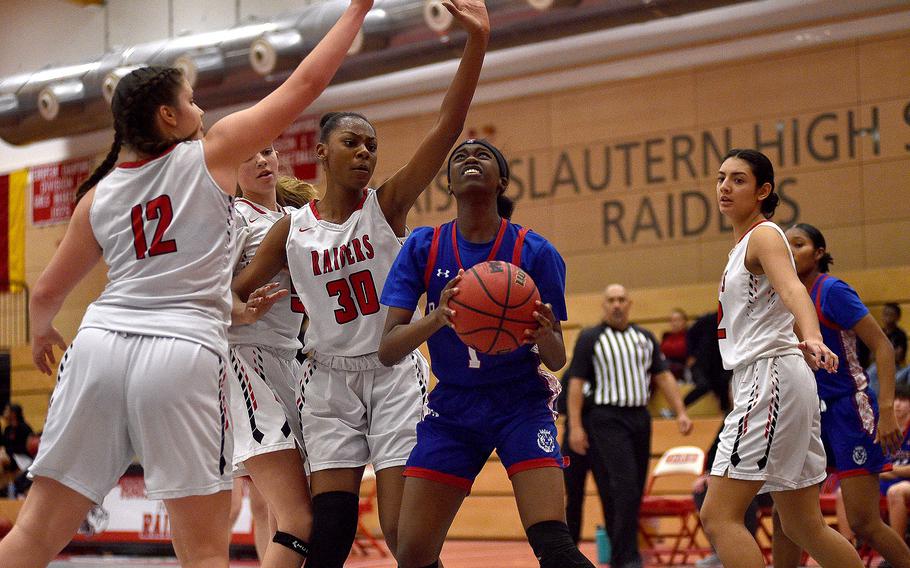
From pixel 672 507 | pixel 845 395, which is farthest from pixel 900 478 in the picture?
pixel 845 395

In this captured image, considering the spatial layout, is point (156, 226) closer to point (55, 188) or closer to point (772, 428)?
point (772, 428)

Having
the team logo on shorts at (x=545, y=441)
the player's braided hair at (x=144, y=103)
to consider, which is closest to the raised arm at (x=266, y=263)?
the player's braided hair at (x=144, y=103)

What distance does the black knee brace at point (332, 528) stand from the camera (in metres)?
4.00

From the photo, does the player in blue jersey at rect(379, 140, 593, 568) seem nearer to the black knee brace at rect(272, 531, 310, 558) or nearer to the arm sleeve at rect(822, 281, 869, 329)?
the black knee brace at rect(272, 531, 310, 558)

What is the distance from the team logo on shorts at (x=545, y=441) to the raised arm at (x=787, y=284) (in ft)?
3.22

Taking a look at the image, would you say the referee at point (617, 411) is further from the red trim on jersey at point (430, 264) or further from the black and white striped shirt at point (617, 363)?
the red trim on jersey at point (430, 264)

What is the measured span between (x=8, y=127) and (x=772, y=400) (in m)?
13.3

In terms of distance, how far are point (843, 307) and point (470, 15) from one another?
2661 mm

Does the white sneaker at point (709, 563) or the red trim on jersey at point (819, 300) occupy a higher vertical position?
the red trim on jersey at point (819, 300)

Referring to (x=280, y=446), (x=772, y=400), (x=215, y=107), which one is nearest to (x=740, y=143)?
(x=215, y=107)

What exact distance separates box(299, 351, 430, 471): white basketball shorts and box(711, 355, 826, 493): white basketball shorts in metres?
1.30

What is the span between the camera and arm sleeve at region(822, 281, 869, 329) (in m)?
5.58

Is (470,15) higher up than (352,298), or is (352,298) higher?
(470,15)

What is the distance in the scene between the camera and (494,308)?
3.66 meters
